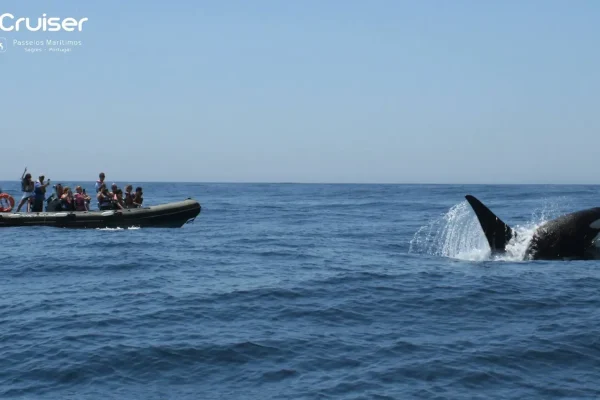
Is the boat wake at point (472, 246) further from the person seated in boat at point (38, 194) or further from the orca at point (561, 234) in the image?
the person seated in boat at point (38, 194)

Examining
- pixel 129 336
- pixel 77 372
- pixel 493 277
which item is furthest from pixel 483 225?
pixel 77 372

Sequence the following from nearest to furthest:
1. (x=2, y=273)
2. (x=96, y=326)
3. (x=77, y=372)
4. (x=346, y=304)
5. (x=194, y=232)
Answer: (x=77, y=372), (x=96, y=326), (x=346, y=304), (x=2, y=273), (x=194, y=232)

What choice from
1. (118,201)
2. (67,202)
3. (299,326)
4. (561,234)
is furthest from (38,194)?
(561,234)

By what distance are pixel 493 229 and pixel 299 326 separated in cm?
901

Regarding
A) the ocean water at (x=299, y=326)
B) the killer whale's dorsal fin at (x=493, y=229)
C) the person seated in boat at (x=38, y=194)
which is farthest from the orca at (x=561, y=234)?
the person seated in boat at (x=38, y=194)

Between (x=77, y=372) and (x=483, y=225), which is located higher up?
(x=483, y=225)

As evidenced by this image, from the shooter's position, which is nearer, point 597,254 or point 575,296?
point 575,296

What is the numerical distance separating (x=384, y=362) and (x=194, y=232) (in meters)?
23.1

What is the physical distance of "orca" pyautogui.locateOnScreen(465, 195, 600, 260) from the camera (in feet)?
59.3

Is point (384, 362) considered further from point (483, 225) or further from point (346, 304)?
point (483, 225)

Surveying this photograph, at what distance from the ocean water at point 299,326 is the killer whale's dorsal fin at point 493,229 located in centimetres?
45

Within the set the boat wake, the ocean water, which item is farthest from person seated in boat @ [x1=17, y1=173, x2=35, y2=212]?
the boat wake

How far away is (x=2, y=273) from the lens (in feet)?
59.9

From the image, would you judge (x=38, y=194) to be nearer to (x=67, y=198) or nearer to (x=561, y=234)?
(x=67, y=198)
